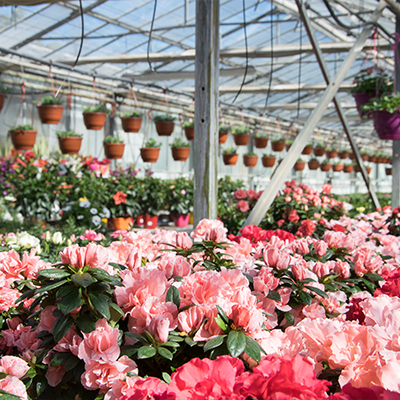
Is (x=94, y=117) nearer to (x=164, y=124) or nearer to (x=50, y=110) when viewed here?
(x=50, y=110)

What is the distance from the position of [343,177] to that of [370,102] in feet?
56.7

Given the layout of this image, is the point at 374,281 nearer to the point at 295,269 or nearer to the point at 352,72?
the point at 295,269

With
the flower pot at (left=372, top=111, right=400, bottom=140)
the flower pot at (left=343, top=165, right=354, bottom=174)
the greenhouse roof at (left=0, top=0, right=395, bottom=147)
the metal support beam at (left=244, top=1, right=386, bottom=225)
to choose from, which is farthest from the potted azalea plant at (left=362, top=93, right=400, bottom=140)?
the flower pot at (left=343, top=165, right=354, bottom=174)

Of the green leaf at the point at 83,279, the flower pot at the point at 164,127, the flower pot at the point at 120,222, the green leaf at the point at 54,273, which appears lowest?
the flower pot at the point at 120,222

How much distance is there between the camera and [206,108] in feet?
7.36

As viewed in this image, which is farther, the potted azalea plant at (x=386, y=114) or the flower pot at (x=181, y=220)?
the flower pot at (x=181, y=220)

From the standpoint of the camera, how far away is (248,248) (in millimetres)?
1416

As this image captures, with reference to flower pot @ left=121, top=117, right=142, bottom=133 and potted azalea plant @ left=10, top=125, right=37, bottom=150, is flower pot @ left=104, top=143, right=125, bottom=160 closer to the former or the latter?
flower pot @ left=121, top=117, right=142, bottom=133

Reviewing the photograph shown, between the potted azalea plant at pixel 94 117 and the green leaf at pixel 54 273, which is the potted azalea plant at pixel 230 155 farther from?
the green leaf at pixel 54 273

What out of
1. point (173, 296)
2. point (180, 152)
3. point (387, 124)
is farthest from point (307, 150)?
point (173, 296)

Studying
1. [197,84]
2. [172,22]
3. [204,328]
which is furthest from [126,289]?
[172,22]

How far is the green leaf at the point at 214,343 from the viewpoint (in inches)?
28.2

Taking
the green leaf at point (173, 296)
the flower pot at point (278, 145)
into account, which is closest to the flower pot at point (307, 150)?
the flower pot at point (278, 145)

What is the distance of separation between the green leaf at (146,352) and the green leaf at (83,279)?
0.16m
